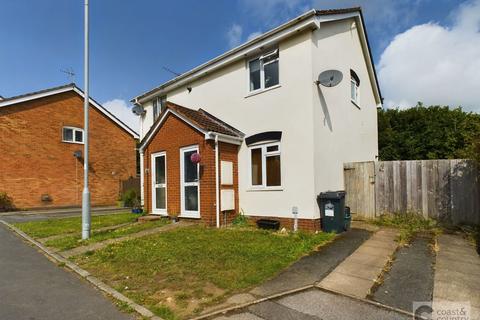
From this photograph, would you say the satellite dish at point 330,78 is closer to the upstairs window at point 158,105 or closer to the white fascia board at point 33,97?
the upstairs window at point 158,105

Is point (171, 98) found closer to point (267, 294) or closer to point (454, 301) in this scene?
point (267, 294)

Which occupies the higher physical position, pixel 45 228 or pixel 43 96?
pixel 43 96

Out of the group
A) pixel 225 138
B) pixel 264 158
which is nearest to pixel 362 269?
pixel 264 158

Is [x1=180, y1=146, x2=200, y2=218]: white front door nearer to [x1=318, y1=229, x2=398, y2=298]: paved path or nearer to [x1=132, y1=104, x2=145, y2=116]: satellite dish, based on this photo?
[x1=318, y1=229, x2=398, y2=298]: paved path

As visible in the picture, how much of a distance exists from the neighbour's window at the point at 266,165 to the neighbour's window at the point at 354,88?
13.6 ft

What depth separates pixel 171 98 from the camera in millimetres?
14445

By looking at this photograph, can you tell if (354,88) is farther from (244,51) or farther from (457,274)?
(457,274)

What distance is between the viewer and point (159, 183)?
39.1 ft

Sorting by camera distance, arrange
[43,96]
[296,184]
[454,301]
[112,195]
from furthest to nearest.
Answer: [112,195] → [43,96] → [296,184] → [454,301]

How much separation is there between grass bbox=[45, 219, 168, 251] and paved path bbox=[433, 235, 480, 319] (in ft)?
24.9

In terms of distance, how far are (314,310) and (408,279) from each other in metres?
1.99

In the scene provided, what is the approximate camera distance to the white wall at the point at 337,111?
9.20 m

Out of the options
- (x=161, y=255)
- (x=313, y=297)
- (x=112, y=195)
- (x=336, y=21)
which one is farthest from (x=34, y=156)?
(x=313, y=297)

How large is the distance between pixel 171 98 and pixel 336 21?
25.3 ft
